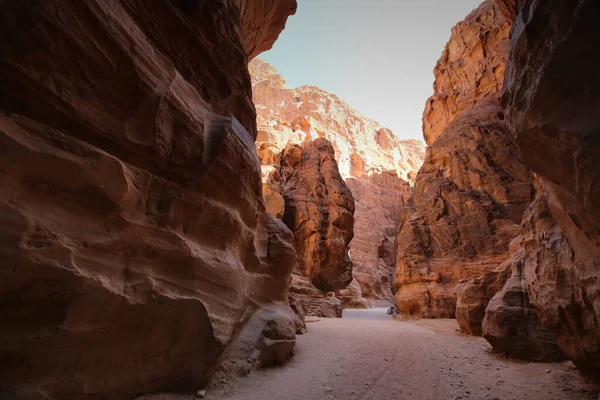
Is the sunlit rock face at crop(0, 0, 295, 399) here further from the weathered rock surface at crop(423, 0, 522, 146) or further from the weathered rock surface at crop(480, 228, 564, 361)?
the weathered rock surface at crop(423, 0, 522, 146)

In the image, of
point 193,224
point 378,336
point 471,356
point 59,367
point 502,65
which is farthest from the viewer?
point 502,65

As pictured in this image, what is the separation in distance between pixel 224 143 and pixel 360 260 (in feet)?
132

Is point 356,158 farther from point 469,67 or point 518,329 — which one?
point 518,329

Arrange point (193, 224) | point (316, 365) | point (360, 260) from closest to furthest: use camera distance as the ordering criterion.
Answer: point (193, 224) → point (316, 365) → point (360, 260)

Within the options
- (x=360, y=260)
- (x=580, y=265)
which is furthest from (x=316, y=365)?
(x=360, y=260)

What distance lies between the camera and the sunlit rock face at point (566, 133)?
272 cm

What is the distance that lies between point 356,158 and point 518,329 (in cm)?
6555

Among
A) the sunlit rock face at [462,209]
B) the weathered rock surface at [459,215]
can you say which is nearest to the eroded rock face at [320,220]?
the sunlit rock face at [462,209]

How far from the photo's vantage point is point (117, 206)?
147 inches

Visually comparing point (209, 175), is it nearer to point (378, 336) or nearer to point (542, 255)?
point (542, 255)

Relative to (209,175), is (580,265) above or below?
below

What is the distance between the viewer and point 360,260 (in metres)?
42.8

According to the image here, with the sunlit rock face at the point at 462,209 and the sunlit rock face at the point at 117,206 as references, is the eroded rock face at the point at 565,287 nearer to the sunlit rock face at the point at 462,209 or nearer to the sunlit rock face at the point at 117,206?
the sunlit rock face at the point at 117,206

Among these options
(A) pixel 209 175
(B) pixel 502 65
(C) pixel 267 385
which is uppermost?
(B) pixel 502 65
